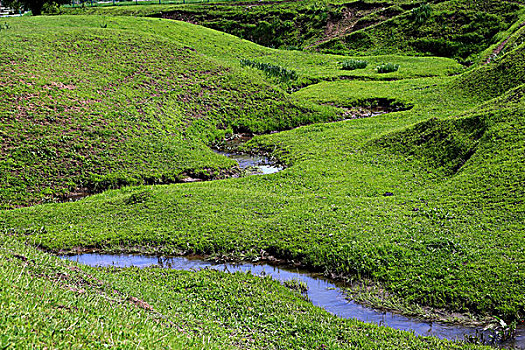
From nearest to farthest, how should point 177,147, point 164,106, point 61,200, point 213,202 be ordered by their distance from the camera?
point 213,202 → point 61,200 → point 177,147 → point 164,106

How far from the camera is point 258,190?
24.1 m

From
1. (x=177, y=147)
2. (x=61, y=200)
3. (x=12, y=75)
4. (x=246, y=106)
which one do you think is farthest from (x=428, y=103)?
(x=12, y=75)

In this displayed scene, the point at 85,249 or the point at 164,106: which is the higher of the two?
the point at 164,106

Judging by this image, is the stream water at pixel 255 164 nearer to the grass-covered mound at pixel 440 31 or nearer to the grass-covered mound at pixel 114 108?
the grass-covered mound at pixel 114 108

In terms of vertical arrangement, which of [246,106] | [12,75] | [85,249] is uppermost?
[12,75]

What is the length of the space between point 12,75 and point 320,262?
88.3ft

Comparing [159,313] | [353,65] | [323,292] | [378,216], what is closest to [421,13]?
[353,65]

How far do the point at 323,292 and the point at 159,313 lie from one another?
20.7 feet

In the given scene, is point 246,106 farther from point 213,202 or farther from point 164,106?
point 213,202

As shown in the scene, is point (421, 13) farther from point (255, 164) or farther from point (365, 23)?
point (255, 164)

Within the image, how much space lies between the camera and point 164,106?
1391 inches

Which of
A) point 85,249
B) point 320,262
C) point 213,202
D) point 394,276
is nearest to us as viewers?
point 394,276

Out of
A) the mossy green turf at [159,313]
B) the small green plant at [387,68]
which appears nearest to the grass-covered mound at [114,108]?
the small green plant at [387,68]

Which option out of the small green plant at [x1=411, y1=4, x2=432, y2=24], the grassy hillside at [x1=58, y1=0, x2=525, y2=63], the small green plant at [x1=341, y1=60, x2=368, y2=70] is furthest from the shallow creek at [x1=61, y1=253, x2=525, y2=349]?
the small green plant at [x1=411, y1=4, x2=432, y2=24]
